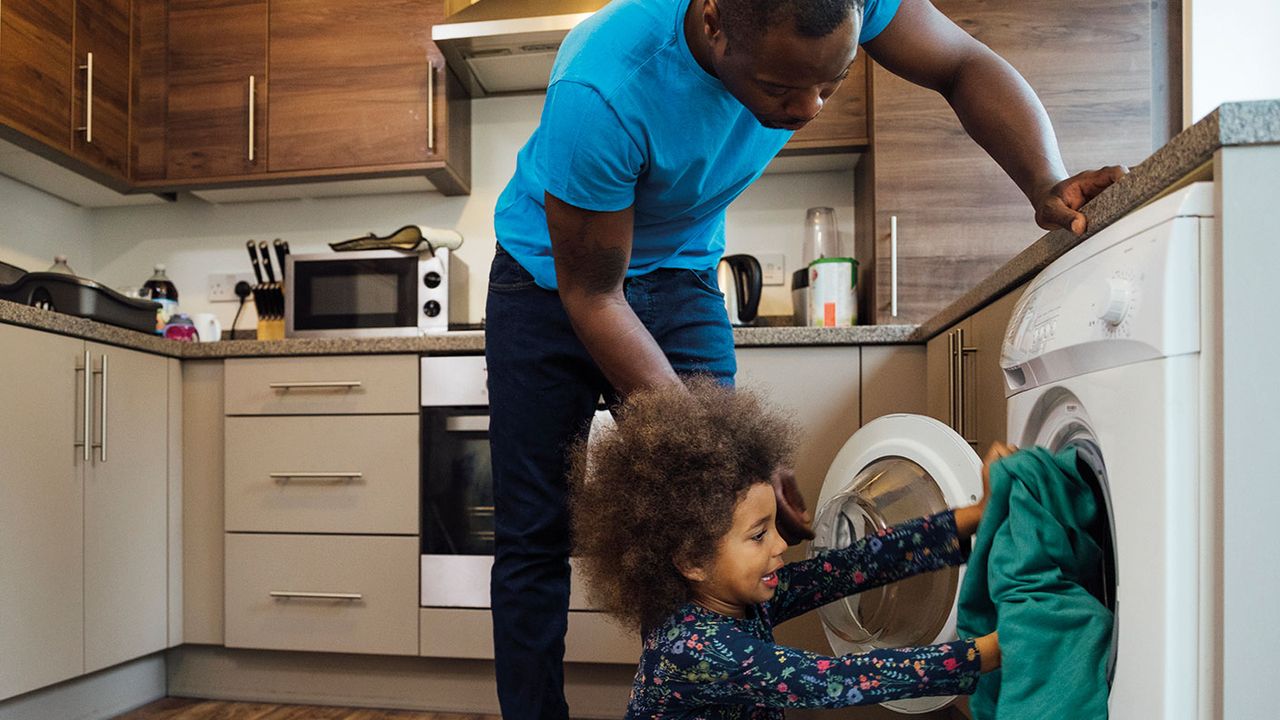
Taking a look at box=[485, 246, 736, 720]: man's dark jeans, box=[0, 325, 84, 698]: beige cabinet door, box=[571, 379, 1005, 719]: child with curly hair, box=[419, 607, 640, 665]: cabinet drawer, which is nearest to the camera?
box=[571, 379, 1005, 719]: child with curly hair

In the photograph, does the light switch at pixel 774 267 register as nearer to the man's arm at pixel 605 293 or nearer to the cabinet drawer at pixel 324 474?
the cabinet drawer at pixel 324 474

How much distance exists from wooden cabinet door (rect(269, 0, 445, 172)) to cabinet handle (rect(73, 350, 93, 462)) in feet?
2.72

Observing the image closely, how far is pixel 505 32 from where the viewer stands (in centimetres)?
251

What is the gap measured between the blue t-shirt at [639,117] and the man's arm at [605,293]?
0.03m

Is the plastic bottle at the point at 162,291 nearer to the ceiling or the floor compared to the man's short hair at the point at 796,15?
nearer to the floor

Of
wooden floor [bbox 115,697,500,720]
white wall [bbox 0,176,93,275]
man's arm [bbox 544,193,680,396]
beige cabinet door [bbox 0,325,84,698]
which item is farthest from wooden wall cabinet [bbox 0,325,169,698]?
man's arm [bbox 544,193,680,396]

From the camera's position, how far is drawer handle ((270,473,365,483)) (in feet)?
7.80

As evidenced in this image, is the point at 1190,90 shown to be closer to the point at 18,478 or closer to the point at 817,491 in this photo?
the point at 817,491

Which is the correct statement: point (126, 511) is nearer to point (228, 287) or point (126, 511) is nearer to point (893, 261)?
point (228, 287)

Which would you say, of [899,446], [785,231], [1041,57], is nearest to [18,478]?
[899,446]

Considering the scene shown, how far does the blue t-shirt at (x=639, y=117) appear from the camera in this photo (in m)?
1.09

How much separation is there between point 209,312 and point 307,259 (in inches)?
21.9

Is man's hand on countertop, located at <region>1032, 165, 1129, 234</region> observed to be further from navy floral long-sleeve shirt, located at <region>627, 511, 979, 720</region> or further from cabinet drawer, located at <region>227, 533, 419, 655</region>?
cabinet drawer, located at <region>227, 533, 419, 655</region>

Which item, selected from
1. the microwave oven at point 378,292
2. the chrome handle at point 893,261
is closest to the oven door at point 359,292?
the microwave oven at point 378,292
